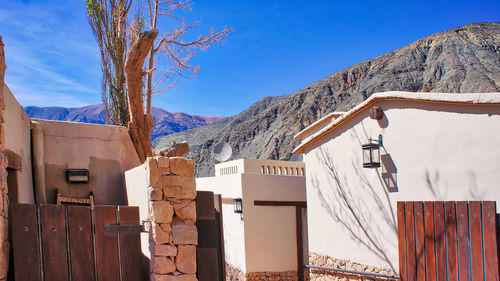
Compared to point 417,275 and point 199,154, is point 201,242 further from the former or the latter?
point 199,154

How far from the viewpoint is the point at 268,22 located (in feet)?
127

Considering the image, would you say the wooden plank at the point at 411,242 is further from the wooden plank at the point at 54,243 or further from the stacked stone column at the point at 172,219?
the wooden plank at the point at 54,243

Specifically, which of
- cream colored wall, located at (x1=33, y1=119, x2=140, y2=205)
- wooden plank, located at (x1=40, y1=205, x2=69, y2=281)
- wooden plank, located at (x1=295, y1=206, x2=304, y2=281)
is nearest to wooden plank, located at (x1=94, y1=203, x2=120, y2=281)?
wooden plank, located at (x1=40, y1=205, x2=69, y2=281)

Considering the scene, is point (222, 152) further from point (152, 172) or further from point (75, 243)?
point (75, 243)

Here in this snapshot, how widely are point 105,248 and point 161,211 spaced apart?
69 cm

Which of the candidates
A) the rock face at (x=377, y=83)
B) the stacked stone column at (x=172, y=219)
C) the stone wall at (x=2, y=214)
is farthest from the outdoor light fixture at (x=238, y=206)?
the rock face at (x=377, y=83)

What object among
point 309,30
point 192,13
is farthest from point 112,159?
point 309,30

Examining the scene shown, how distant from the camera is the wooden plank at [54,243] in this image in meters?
4.13

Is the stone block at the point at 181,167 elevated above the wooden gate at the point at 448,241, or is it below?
above

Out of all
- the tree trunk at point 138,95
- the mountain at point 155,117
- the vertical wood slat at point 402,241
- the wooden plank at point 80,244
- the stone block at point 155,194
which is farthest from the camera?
the mountain at point 155,117

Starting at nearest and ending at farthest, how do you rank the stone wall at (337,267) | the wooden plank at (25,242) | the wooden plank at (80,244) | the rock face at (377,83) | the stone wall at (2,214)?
the stone wall at (2,214), the wooden plank at (25,242), the wooden plank at (80,244), the stone wall at (337,267), the rock face at (377,83)

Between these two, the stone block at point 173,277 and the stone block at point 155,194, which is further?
the stone block at point 155,194

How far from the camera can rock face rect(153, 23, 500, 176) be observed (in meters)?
34.5

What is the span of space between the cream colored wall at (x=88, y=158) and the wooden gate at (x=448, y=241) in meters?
4.82
